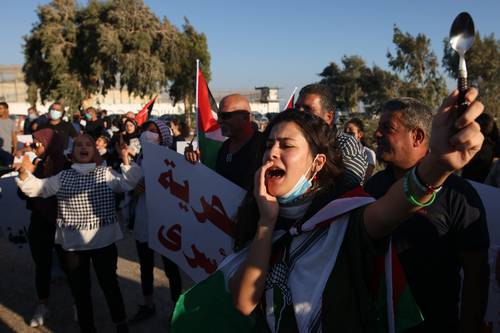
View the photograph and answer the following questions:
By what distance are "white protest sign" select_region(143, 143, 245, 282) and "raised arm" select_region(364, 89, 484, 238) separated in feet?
4.80

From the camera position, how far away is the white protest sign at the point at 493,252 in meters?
2.59

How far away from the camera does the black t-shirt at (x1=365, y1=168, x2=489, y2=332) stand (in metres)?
1.95

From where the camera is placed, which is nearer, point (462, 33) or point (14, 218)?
point (462, 33)

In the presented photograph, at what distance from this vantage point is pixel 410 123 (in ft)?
7.25

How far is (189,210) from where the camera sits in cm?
332

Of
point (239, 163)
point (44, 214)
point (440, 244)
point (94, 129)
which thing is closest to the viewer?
point (440, 244)

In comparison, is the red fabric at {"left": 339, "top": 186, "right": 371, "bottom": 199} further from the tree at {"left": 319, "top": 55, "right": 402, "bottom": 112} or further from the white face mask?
the tree at {"left": 319, "top": 55, "right": 402, "bottom": 112}

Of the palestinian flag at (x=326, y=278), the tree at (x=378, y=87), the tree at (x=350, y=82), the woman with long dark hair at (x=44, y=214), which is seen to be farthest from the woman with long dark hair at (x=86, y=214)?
the tree at (x=350, y=82)

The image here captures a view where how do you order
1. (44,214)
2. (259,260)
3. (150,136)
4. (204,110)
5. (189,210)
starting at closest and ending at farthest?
1. (259,260)
2. (189,210)
3. (44,214)
4. (150,136)
5. (204,110)

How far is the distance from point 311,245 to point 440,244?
0.72 metres

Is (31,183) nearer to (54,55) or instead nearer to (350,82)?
(54,55)

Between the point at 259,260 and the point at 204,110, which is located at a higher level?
the point at 204,110

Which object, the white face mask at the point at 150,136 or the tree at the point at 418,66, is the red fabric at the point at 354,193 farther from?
the tree at the point at 418,66

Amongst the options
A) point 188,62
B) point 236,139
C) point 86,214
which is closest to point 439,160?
point 236,139
